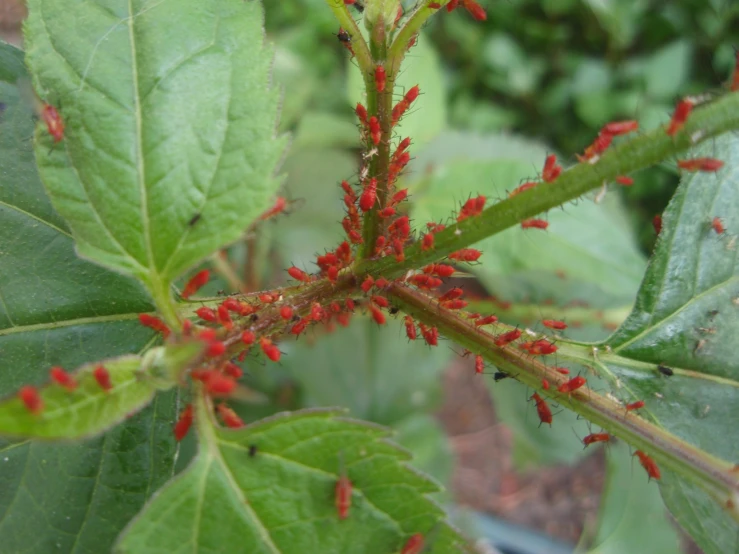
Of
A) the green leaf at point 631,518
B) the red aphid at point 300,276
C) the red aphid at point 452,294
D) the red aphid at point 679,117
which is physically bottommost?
the green leaf at point 631,518

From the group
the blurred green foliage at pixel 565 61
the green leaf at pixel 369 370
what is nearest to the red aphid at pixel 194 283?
the green leaf at pixel 369 370

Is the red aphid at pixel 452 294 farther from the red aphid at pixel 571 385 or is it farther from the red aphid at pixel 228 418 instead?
the red aphid at pixel 228 418

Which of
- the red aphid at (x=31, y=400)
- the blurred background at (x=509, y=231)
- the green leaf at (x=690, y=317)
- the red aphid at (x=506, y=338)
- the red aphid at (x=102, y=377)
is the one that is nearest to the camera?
the red aphid at (x=31, y=400)

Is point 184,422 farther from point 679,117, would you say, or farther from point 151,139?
point 679,117

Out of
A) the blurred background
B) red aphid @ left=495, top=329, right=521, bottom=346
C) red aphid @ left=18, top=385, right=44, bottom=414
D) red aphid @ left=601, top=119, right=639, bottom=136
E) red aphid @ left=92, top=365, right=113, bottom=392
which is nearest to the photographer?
red aphid @ left=18, top=385, right=44, bottom=414

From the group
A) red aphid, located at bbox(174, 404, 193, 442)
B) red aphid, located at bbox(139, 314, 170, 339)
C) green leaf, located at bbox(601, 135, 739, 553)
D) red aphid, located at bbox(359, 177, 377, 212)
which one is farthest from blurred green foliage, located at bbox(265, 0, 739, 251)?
red aphid, located at bbox(174, 404, 193, 442)

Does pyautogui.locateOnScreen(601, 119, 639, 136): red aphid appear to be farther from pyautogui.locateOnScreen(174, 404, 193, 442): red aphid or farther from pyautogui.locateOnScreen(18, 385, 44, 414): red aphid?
pyautogui.locateOnScreen(18, 385, 44, 414): red aphid

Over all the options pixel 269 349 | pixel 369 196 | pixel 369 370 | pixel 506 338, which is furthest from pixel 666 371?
pixel 369 370
